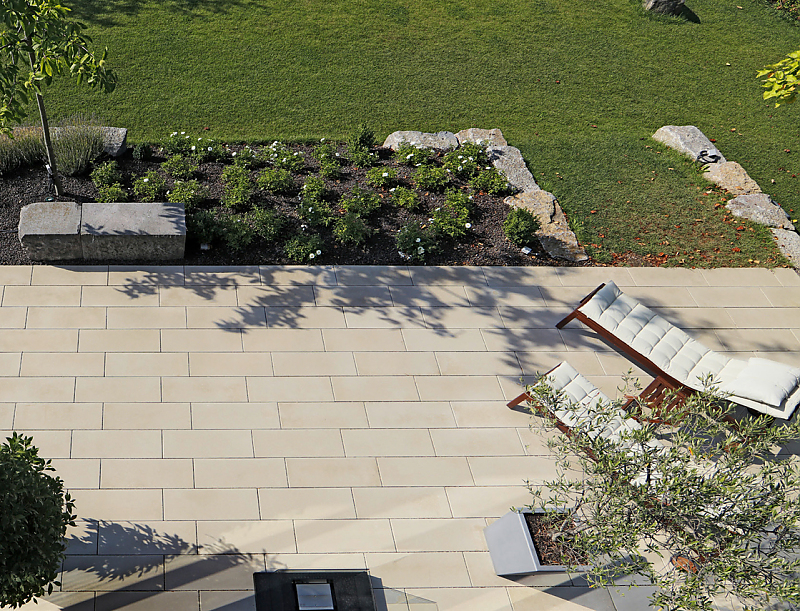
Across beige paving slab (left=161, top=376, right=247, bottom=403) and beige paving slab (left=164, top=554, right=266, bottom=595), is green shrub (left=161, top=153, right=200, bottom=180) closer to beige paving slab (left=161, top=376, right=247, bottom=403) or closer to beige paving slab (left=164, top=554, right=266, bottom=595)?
beige paving slab (left=161, top=376, right=247, bottom=403)

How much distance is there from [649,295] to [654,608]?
11.7ft

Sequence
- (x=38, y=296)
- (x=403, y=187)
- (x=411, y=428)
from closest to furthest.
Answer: (x=411, y=428), (x=38, y=296), (x=403, y=187)

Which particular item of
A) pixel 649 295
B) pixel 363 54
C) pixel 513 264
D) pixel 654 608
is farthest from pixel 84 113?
pixel 654 608

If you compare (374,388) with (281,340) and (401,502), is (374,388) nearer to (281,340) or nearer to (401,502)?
(281,340)

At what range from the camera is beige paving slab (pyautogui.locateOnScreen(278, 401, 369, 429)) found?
5.72 m

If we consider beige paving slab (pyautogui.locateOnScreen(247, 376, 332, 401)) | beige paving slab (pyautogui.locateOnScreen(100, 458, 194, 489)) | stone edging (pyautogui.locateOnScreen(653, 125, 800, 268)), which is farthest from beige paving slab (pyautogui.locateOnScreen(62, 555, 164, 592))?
stone edging (pyautogui.locateOnScreen(653, 125, 800, 268))

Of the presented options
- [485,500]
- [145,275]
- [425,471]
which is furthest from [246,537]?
[145,275]

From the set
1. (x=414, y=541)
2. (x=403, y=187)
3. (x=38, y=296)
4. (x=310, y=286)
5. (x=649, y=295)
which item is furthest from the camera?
(x=403, y=187)

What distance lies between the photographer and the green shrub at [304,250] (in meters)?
7.22

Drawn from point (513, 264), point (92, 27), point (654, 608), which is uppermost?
point (92, 27)

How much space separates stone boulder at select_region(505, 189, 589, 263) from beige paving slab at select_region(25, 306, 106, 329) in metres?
4.77

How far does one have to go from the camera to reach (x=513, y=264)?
7.68m

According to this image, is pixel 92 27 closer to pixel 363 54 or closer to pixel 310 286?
pixel 363 54

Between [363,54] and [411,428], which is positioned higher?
[363,54]
